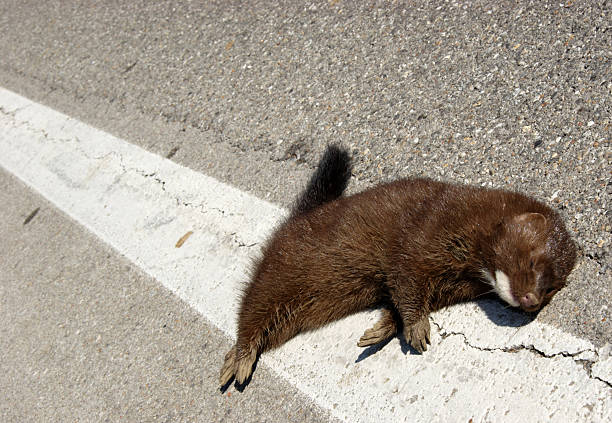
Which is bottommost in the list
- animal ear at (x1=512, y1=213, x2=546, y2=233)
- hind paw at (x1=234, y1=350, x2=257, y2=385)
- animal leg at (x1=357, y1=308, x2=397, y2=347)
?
hind paw at (x1=234, y1=350, x2=257, y2=385)

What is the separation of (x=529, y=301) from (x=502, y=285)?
17cm

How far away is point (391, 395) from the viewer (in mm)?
2318

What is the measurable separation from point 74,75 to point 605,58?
490 cm

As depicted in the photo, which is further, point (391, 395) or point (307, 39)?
point (307, 39)

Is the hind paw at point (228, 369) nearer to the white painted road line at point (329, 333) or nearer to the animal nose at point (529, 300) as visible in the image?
the white painted road line at point (329, 333)

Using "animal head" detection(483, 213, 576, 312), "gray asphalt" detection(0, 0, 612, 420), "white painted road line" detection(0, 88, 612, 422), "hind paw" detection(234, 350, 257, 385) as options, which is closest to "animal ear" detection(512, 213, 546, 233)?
"animal head" detection(483, 213, 576, 312)

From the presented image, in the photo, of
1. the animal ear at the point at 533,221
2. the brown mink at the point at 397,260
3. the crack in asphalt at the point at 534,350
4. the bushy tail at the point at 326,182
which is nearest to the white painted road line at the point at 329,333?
the crack in asphalt at the point at 534,350

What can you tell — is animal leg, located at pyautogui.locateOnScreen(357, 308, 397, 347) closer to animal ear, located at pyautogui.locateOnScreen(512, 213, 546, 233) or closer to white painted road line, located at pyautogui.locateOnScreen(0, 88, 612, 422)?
white painted road line, located at pyautogui.locateOnScreen(0, 88, 612, 422)

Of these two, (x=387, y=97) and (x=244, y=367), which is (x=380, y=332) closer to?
(x=244, y=367)

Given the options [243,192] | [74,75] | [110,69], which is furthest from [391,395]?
[74,75]

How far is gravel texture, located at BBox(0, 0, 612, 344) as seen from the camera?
8.78 ft

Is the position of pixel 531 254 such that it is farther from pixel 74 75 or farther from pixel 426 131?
pixel 74 75

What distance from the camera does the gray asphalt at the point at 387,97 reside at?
267 cm

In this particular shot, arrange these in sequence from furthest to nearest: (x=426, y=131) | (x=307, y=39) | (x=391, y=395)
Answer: (x=307, y=39) → (x=426, y=131) → (x=391, y=395)
